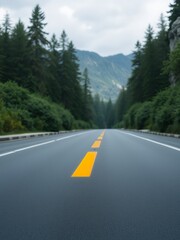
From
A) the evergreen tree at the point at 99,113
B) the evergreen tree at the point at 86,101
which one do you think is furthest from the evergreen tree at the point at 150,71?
the evergreen tree at the point at 99,113

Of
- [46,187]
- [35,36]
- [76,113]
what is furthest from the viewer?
[76,113]

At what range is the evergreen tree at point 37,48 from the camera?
43053mm

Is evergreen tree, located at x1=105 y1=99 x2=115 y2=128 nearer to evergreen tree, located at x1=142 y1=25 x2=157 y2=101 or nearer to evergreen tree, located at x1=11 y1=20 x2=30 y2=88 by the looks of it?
evergreen tree, located at x1=142 y1=25 x2=157 y2=101

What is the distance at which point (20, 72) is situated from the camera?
4509 centimetres

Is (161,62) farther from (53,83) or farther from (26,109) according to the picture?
(26,109)

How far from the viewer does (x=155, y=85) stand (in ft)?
188

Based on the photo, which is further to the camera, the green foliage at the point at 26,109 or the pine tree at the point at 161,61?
the pine tree at the point at 161,61

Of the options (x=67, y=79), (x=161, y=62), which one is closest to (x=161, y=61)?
(x=161, y=62)

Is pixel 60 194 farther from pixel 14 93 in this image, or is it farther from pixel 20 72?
pixel 20 72

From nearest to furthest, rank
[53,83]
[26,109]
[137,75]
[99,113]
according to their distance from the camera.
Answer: [26,109], [53,83], [137,75], [99,113]

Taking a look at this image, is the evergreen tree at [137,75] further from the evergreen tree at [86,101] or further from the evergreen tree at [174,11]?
the evergreen tree at [174,11]

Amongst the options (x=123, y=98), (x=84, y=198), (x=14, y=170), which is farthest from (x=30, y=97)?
(x=123, y=98)

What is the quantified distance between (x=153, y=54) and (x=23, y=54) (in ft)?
82.4

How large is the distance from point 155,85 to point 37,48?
24564 millimetres
